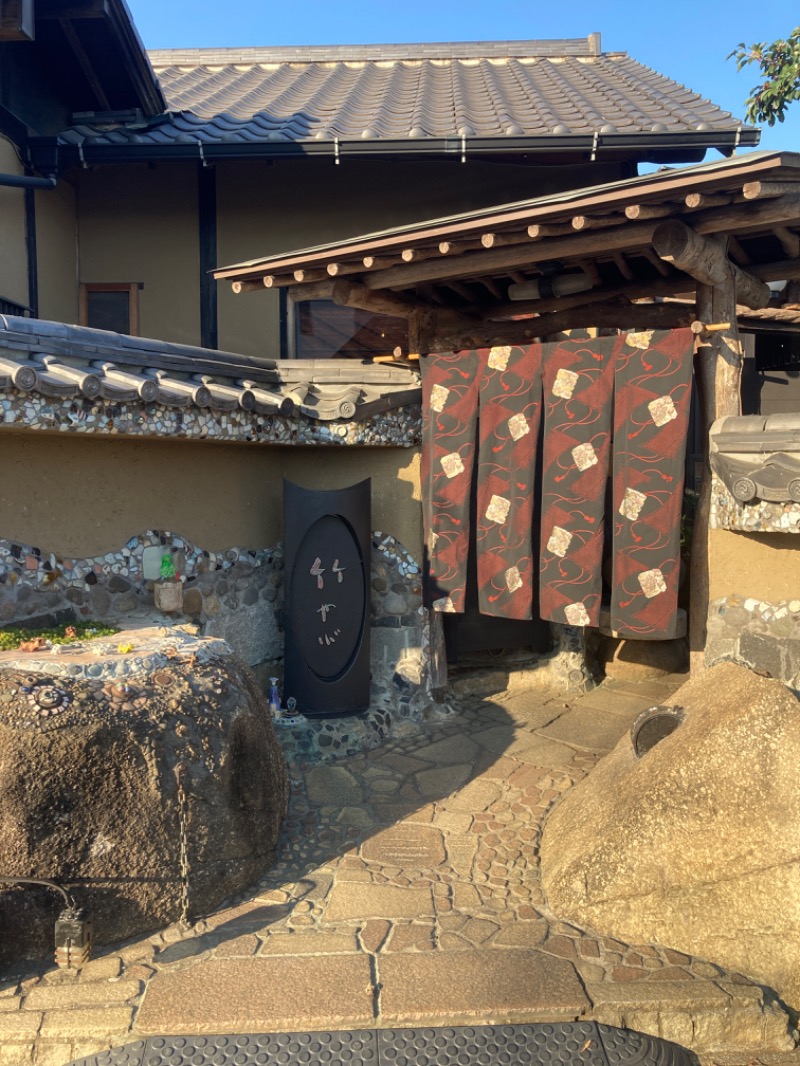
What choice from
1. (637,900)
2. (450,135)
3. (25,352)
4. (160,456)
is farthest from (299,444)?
(637,900)

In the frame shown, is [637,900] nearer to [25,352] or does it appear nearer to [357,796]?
[357,796]

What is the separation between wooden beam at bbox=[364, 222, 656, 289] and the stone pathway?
375 cm

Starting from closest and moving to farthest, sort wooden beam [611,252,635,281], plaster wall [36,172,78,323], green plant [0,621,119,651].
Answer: green plant [0,621,119,651], wooden beam [611,252,635,281], plaster wall [36,172,78,323]

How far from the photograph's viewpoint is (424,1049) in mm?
3545

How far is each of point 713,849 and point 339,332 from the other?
6.38m

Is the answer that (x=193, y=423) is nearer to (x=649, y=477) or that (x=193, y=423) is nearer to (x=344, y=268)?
(x=344, y=268)

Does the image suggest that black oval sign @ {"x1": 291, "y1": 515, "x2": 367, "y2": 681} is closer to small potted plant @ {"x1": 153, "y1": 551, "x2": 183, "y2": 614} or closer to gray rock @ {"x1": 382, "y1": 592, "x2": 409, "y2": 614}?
gray rock @ {"x1": 382, "y1": 592, "x2": 409, "y2": 614}

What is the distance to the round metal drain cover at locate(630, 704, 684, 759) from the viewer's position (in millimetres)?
5012

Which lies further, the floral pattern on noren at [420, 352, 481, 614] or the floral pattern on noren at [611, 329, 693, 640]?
the floral pattern on noren at [420, 352, 481, 614]

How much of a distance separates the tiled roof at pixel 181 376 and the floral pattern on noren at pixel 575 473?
4.75 ft

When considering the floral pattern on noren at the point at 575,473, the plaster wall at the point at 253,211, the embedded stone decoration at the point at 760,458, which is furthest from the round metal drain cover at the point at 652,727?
the plaster wall at the point at 253,211

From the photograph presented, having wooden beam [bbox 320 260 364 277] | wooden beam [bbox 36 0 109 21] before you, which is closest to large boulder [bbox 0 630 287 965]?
wooden beam [bbox 320 260 364 277]

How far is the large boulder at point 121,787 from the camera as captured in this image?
3957 mm

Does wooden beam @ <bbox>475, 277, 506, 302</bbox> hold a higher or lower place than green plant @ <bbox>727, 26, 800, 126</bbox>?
lower
